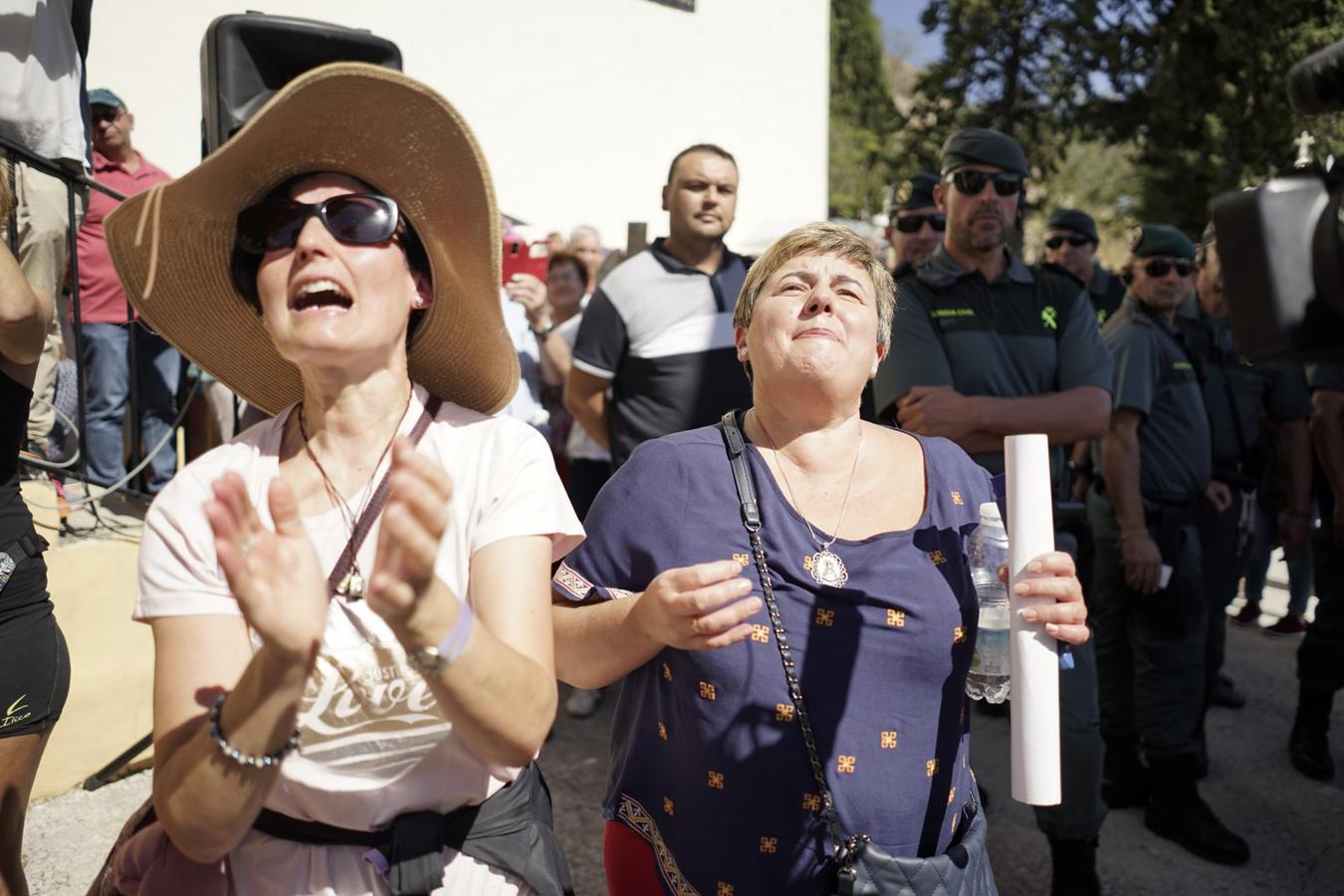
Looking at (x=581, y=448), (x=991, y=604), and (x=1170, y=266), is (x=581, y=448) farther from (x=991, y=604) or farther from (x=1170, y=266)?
(x=991, y=604)

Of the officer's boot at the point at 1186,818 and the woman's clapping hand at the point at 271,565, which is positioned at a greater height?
the woman's clapping hand at the point at 271,565

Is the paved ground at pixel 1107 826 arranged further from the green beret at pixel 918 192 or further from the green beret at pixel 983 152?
the green beret at pixel 918 192

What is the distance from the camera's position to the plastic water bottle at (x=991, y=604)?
1.90 metres

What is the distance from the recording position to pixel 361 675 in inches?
57.5

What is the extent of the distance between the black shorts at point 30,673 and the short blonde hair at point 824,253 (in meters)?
1.62

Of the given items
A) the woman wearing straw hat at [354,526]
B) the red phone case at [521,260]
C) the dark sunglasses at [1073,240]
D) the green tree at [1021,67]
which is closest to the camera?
the woman wearing straw hat at [354,526]

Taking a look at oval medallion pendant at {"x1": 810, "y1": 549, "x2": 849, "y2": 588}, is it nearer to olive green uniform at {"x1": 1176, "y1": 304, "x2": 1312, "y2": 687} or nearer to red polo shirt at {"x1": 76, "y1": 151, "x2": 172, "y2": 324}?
olive green uniform at {"x1": 1176, "y1": 304, "x2": 1312, "y2": 687}

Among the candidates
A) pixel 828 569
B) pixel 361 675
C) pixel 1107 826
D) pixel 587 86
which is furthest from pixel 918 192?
pixel 587 86

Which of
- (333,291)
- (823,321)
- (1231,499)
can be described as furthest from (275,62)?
(1231,499)

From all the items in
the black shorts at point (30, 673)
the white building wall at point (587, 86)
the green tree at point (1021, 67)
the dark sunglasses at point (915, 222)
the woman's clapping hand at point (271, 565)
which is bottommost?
the black shorts at point (30, 673)

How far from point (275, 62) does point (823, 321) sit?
1.91 metres

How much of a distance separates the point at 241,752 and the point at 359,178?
3.15 feet

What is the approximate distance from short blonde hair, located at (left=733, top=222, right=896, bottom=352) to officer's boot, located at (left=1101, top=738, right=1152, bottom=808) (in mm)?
2696

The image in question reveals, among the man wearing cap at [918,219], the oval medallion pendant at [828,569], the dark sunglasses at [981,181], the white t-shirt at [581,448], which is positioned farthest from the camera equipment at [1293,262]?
the man wearing cap at [918,219]
